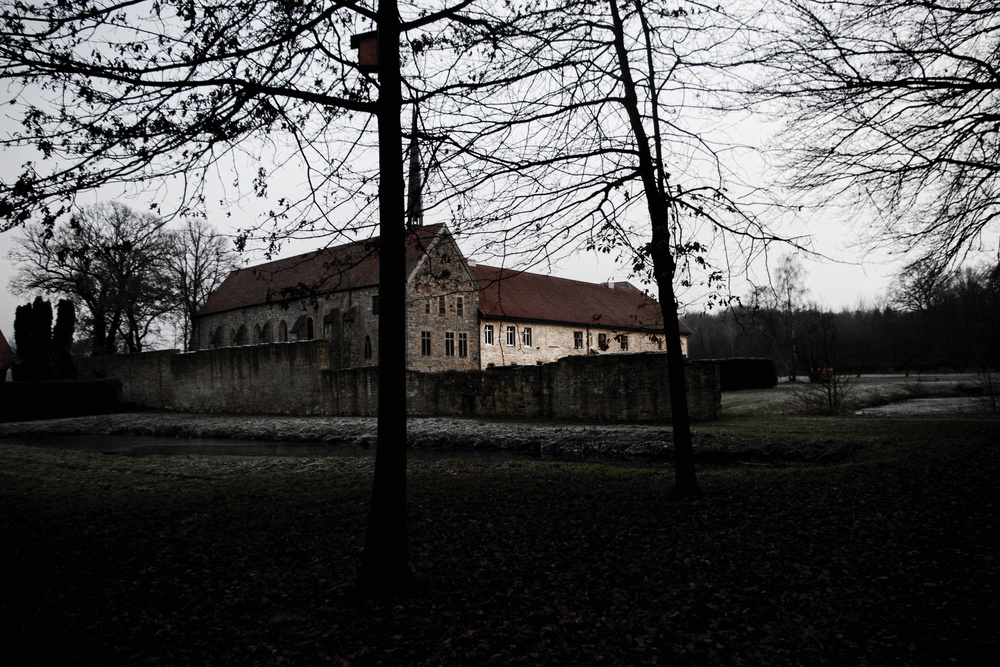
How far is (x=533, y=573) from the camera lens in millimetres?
5375

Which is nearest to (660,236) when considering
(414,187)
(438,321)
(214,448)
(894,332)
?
(414,187)

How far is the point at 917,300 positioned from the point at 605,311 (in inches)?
1472

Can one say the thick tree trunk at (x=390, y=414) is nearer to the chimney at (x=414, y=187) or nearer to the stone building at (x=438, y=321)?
the chimney at (x=414, y=187)

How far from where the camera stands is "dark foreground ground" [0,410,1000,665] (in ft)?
13.1

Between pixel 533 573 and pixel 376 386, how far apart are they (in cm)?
2363

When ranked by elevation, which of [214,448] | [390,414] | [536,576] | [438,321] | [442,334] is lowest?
[536,576]

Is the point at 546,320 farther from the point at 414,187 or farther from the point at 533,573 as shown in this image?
the point at 533,573

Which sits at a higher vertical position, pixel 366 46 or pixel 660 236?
pixel 366 46

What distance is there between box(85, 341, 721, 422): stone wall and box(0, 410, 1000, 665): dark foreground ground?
1208 centimetres

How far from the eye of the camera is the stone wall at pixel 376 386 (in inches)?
852

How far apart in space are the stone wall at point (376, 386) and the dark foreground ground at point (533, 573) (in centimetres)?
1208

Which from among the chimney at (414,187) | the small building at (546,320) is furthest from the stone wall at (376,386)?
the chimney at (414,187)

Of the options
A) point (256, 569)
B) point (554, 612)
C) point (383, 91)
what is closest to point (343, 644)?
point (554, 612)

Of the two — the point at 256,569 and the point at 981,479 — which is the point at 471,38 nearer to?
the point at 256,569
